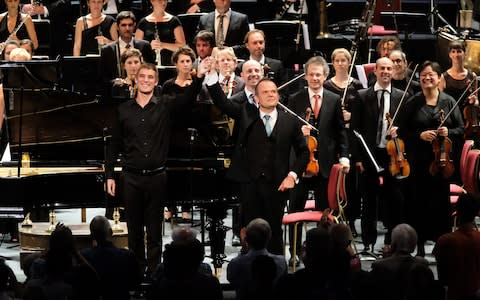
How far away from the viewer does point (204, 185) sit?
889 cm

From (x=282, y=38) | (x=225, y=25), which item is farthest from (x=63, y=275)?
(x=282, y=38)

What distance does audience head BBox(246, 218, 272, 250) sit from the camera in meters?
6.86

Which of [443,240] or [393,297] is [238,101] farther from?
[393,297]

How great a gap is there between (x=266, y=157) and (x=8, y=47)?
11.7 ft

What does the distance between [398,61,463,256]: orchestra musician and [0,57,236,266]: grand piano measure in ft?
5.21

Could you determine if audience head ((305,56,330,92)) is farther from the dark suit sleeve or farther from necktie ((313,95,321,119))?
the dark suit sleeve

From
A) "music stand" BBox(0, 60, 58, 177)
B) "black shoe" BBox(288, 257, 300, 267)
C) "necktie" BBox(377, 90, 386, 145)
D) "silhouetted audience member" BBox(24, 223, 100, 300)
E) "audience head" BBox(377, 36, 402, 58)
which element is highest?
"audience head" BBox(377, 36, 402, 58)

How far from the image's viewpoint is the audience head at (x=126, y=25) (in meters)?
10.9

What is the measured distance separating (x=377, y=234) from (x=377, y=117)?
1.28 meters

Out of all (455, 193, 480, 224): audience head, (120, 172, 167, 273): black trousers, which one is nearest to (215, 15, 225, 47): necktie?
(120, 172, 167, 273): black trousers

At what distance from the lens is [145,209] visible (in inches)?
337

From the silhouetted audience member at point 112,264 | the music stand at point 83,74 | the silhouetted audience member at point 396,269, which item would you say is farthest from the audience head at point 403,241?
the music stand at point 83,74

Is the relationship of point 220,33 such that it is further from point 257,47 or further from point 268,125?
point 268,125

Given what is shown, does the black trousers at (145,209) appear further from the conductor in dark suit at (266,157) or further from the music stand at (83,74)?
the music stand at (83,74)
